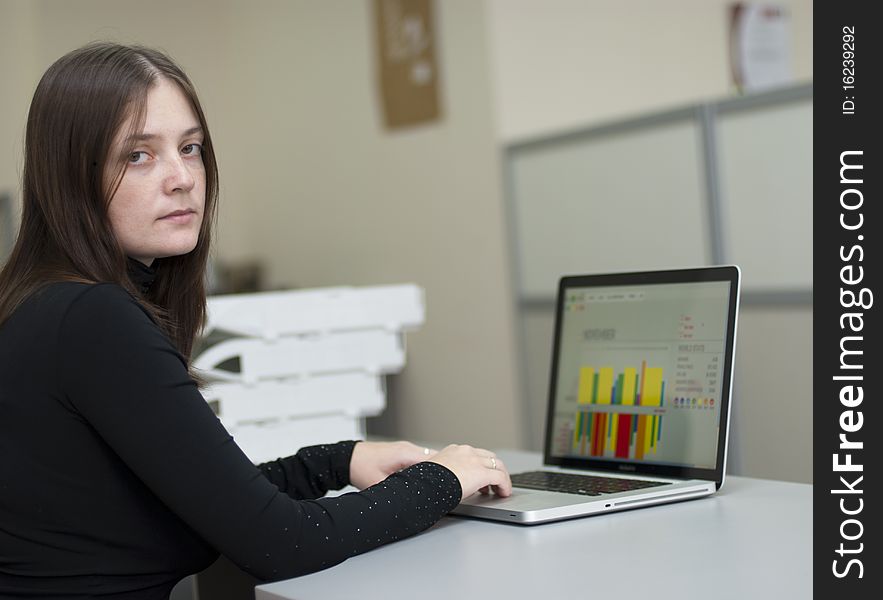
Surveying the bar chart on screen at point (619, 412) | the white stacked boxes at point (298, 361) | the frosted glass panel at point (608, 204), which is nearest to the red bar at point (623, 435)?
the bar chart on screen at point (619, 412)

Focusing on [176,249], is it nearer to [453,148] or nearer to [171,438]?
[171,438]

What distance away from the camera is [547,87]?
3.31 metres

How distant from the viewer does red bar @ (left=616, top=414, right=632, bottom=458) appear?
4.60 ft

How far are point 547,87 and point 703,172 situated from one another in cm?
82

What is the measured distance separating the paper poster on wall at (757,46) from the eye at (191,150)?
3.09m

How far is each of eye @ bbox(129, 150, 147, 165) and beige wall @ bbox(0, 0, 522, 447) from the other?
6.93 ft

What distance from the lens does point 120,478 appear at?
3.51 feet

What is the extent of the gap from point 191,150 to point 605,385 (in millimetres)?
601

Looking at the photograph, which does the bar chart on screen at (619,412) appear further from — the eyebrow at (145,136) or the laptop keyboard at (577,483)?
the eyebrow at (145,136)

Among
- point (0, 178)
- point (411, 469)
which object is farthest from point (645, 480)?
point (0, 178)

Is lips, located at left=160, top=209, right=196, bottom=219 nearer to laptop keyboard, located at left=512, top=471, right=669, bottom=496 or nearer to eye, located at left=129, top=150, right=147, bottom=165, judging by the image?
eye, located at left=129, top=150, right=147, bottom=165

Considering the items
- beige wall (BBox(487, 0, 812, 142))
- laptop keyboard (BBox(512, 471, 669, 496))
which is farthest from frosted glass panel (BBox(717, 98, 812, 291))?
laptop keyboard (BBox(512, 471, 669, 496))

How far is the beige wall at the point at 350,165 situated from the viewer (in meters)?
3.28
